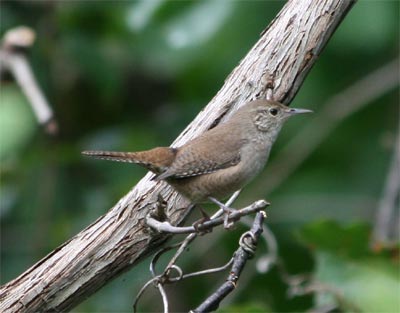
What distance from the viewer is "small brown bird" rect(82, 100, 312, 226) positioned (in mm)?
2512

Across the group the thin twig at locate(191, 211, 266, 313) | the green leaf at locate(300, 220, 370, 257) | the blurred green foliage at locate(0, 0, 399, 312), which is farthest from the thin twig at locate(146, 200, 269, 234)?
the blurred green foliage at locate(0, 0, 399, 312)

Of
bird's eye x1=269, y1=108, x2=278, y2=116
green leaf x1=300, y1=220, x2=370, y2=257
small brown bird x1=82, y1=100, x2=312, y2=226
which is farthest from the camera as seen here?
green leaf x1=300, y1=220, x2=370, y2=257

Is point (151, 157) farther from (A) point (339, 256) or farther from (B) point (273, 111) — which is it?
(A) point (339, 256)

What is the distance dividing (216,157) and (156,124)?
204cm

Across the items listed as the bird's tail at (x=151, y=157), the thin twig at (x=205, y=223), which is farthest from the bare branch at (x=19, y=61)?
the thin twig at (x=205, y=223)

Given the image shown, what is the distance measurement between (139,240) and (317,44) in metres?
0.68

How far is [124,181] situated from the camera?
14.3 ft

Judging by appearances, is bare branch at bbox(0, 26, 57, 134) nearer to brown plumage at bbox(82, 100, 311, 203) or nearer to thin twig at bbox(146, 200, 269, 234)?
brown plumage at bbox(82, 100, 311, 203)

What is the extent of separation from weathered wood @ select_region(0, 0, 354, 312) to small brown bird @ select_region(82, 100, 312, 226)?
8 cm

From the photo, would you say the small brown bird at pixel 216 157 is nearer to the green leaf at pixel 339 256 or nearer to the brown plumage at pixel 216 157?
the brown plumage at pixel 216 157

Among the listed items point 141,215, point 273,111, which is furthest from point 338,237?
point 141,215

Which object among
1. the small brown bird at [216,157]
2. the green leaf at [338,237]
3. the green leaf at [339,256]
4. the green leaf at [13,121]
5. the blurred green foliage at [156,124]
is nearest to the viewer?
the small brown bird at [216,157]

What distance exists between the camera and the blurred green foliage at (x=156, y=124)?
170 inches

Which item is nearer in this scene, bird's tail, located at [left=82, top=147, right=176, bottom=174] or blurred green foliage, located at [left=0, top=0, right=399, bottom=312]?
bird's tail, located at [left=82, top=147, right=176, bottom=174]
